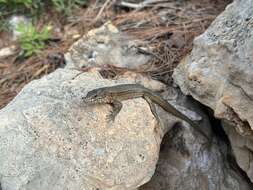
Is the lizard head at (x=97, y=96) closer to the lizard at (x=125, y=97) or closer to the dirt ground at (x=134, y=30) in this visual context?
the lizard at (x=125, y=97)

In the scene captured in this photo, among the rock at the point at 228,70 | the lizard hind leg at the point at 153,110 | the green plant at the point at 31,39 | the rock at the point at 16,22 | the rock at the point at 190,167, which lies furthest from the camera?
the rock at the point at 16,22

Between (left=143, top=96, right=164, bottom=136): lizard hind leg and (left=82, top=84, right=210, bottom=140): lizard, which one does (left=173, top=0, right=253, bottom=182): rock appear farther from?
(left=143, top=96, right=164, bottom=136): lizard hind leg

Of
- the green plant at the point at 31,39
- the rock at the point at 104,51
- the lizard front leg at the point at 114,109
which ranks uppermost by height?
the lizard front leg at the point at 114,109

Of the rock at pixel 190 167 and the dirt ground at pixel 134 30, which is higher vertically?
the dirt ground at pixel 134 30

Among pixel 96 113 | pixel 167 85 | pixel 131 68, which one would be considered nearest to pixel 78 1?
pixel 131 68

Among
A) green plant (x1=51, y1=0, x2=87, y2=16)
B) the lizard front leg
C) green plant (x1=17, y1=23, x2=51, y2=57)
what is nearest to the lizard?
the lizard front leg

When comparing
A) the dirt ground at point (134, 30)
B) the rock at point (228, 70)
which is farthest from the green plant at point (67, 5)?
the rock at point (228, 70)

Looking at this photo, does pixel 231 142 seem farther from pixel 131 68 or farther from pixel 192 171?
pixel 131 68
